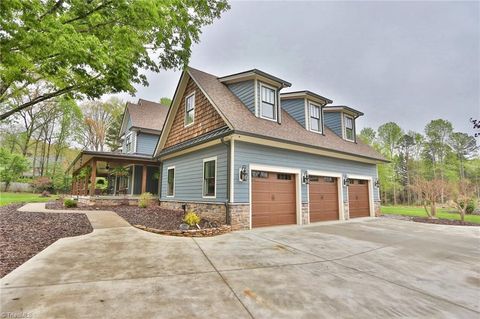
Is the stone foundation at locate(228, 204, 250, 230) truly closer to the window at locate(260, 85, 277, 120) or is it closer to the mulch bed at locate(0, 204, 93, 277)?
the window at locate(260, 85, 277, 120)

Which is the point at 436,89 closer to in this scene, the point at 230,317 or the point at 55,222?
the point at 230,317

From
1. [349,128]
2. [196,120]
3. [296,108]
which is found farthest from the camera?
[349,128]

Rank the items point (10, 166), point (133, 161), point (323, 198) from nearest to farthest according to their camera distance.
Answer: point (323, 198)
point (133, 161)
point (10, 166)

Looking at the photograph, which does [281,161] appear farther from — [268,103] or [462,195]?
[462,195]

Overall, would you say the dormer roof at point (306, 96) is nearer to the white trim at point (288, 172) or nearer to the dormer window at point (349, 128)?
the dormer window at point (349, 128)

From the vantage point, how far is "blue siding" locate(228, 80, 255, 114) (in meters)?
9.70

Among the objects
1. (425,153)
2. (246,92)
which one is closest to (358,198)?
(246,92)

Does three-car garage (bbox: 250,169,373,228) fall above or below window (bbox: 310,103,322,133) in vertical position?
below

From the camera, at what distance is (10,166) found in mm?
25453

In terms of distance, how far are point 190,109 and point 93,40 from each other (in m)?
6.52

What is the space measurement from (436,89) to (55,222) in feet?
105

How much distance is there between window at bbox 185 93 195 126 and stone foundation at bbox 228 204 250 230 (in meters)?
5.09

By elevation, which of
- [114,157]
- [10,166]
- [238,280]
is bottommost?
[238,280]

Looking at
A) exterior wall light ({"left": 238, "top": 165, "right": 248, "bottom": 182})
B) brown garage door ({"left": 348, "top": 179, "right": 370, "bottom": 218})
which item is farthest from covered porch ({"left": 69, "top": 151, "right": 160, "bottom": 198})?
brown garage door ({"left": 348, "top": 179, "right": 370, "bottom": 218})
